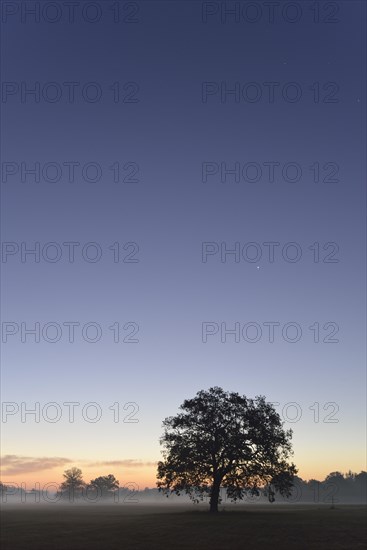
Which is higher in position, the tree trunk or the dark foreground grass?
the dark foreground grass

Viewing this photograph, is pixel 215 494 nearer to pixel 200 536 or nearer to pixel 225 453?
pixel 225 453

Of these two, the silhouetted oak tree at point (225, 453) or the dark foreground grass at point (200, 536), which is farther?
the silhouetted oak tree at point (225, 453)

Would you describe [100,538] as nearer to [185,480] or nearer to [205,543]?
[205,543]

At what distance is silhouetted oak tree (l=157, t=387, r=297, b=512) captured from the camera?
231 ft

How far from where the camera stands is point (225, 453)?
231 ft

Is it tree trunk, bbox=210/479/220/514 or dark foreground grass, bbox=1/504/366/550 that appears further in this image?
tree trunk, bbox=210/479/220/514

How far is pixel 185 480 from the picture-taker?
71062 mm

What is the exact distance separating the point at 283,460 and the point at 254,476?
4.42 meters

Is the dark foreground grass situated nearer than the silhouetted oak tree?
Yes

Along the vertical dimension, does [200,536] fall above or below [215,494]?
above

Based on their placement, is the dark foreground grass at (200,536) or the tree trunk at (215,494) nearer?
the dark foreground grass at (200,536)

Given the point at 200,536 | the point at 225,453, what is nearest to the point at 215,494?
the point at 225,453

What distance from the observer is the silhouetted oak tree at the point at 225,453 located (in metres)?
70.3

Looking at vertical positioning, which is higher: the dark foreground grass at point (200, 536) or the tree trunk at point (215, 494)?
the dark foreground grass at point (200, 536)
